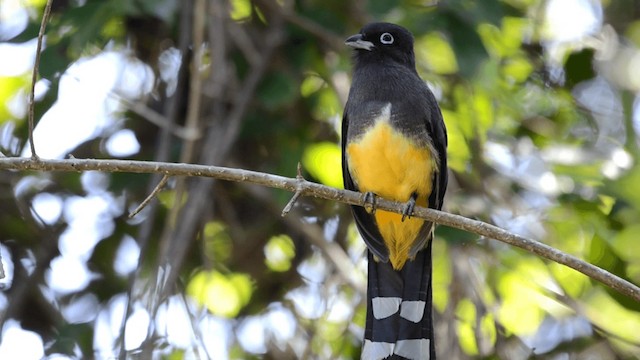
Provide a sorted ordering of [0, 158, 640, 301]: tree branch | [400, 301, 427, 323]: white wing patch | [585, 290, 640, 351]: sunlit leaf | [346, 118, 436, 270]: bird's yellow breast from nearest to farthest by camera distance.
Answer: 1. [0, 158, 640, 301]: tree branch
2. [346, 118, 436, 270]: bird's yellow breast
3. [400, 301, 427, 323]: white wing patch
4. [585, 290, 640, 351]: sunlit leaf

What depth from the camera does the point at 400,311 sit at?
3.85 metres

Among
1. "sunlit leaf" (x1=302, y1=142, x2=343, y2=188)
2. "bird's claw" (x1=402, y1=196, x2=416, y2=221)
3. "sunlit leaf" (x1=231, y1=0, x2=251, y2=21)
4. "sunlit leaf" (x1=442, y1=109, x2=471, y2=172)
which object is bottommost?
"sunlit leaf" (x1=442, y1=109, x2=471, y2=172)

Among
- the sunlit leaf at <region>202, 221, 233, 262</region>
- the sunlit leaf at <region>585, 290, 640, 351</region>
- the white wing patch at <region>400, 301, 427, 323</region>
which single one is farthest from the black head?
the sunlit leaf at <region>585, 290, 640, 351</region>

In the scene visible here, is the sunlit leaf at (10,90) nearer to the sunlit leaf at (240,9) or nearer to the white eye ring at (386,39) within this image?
the sunlit leaf at (240,9)

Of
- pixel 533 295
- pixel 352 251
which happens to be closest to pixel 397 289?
pixel 352 251

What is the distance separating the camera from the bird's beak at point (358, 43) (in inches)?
160

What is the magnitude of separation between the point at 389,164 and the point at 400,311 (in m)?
0.61

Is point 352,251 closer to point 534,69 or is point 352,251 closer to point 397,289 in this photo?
point 397,289

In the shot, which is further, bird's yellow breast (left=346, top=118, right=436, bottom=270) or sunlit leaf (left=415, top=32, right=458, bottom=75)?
sunlit leaf (left=415, top=32, right=458, bottom=75)

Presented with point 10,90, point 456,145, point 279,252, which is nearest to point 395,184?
point 456,145

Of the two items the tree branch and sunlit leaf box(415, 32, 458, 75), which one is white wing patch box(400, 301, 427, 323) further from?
sunlit leaf box(415, 32, 458, 75)

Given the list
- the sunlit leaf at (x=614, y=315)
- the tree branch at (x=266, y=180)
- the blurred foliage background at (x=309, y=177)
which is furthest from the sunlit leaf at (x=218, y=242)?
the tree branch at (x=266, y=180)

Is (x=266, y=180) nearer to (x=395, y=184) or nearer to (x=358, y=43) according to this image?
(x=395, y=184)

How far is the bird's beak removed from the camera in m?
4.07
